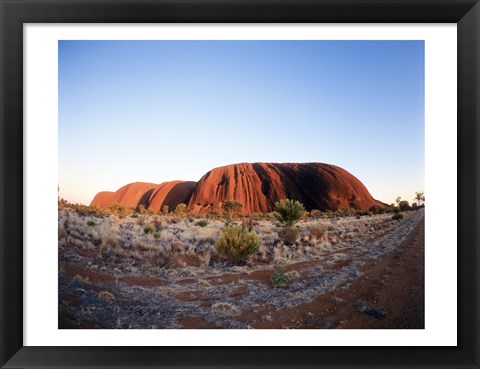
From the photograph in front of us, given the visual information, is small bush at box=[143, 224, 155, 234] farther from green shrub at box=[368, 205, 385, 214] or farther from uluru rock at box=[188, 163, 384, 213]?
green shrub at box=[368, 205, 385, 214]

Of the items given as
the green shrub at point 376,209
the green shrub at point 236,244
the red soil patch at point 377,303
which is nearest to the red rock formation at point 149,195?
the green shrub at point 236,244

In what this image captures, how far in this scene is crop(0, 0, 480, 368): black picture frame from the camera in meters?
2.25

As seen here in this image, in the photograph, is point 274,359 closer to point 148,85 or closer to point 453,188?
point 453,188

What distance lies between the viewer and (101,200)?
4.10 meters

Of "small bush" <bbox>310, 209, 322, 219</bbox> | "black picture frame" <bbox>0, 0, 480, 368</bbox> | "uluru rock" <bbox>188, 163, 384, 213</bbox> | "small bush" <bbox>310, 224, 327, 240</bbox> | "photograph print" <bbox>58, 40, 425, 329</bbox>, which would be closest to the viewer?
"black picture frame" <bbox>0, 0, 480, 368</bbox>

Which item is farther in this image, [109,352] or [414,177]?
[414,177]

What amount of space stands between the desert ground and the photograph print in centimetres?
2

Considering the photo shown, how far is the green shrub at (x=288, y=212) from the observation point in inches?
181

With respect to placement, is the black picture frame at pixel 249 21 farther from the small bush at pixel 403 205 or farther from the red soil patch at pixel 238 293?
the small bush at pixel 403 205

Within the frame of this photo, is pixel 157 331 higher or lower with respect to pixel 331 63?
lower

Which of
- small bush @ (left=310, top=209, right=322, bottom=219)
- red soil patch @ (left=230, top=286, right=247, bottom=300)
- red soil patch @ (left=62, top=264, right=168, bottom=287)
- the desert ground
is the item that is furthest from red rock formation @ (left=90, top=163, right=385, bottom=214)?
red soil patch @ (left=230, top=286, right=247, bottom=300)

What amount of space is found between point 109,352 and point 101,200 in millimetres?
2266

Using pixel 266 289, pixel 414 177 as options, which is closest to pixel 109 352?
pixel 266 289

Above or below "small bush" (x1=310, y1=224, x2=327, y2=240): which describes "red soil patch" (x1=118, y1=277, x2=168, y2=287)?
below
